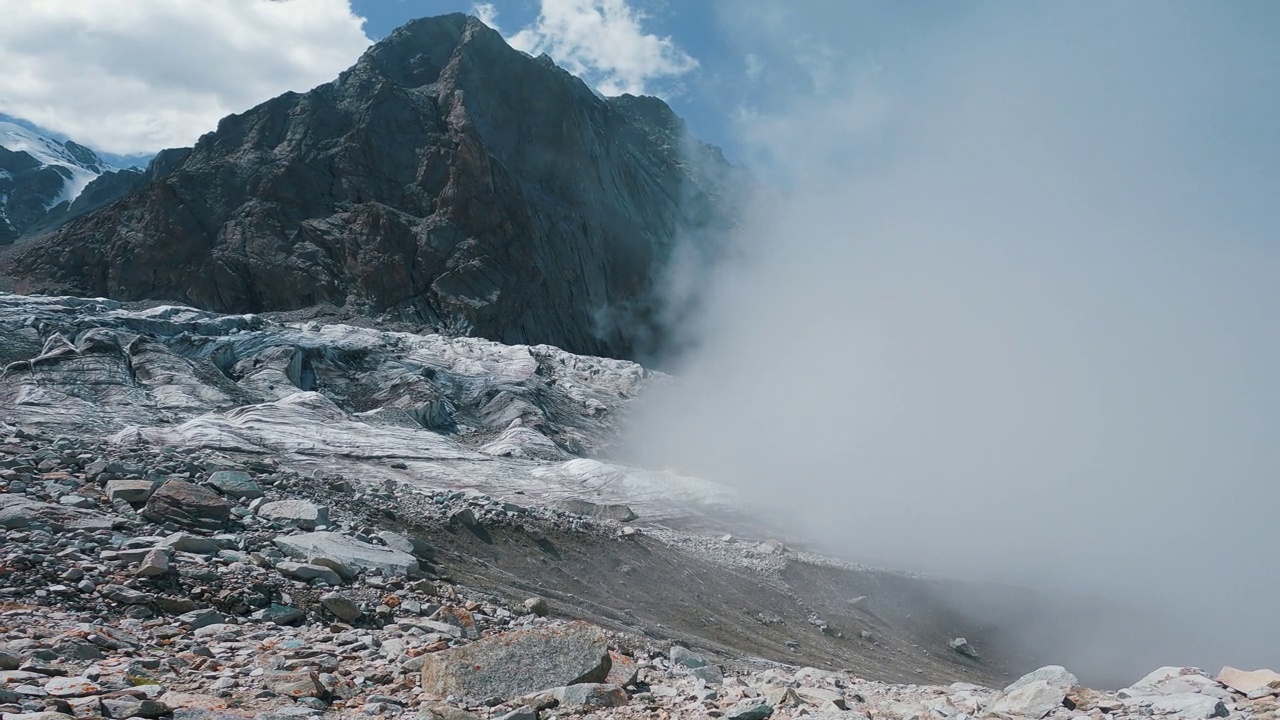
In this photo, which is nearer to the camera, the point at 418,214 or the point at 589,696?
the point at 589,696

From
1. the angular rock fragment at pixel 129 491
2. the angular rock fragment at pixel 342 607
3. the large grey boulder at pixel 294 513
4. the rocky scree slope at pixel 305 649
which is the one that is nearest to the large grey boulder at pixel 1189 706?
the rocky scree slope at pixel 305 649

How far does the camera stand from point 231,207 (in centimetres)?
7850

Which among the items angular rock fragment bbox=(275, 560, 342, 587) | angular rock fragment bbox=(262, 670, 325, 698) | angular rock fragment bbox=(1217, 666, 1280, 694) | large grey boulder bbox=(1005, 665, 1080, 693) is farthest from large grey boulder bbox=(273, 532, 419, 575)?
angular rock fragment bbox=(1217, 666, 1280, 694)

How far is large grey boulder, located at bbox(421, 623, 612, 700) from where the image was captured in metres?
7.00

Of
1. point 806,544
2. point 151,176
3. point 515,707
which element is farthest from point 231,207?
point 515,707

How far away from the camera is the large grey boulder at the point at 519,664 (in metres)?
7.00

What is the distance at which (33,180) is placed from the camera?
14338cm

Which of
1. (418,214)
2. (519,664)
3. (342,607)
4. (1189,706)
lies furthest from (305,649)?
(418,214)

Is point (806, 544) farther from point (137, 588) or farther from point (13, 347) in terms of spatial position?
point (13, 347)

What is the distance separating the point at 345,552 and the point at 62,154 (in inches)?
8451

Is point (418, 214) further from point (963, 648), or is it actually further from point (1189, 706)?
point (1189, 706)

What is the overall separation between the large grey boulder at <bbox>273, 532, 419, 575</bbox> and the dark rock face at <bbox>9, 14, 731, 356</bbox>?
207 feet

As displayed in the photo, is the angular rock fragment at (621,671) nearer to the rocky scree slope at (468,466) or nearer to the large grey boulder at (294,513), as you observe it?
the rocky scree slope at (468,466)

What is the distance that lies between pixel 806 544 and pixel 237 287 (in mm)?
60833
